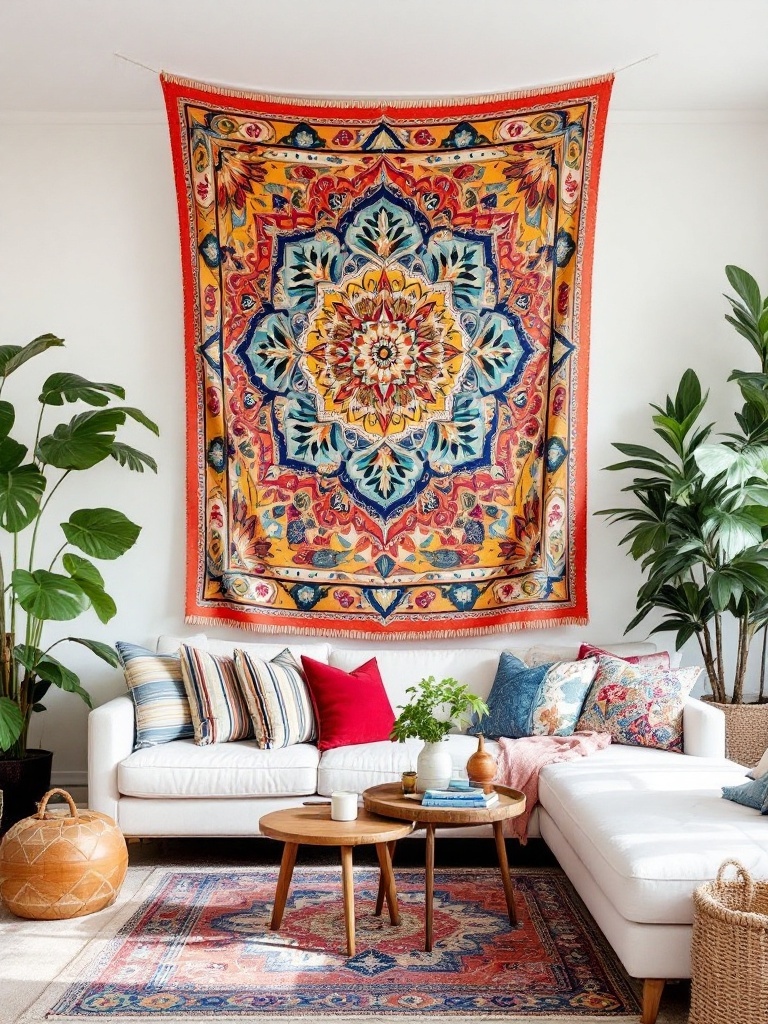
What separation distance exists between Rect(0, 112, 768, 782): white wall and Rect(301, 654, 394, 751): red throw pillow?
737mm

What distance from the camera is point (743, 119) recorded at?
481 centimetres

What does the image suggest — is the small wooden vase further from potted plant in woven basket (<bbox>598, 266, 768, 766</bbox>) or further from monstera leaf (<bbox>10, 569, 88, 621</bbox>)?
monstera leaf (<bbox>10, 569, 88, 621</bbox>)

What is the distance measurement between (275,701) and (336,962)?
1319mm

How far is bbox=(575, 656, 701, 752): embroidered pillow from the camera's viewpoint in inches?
157

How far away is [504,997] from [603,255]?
3.29m

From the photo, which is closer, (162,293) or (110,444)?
(110,444)

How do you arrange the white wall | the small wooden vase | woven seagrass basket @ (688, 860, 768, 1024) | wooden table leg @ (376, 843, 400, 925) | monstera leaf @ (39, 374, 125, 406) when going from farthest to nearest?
1. the white wall
2. monstera leaf @ (39, 374, 125, 406)
3. the small wooden vase
4. wooden table leg @ (376, 843, 400, 925)
5. woven seagrass basket @ (688, 860, 768, 1024)

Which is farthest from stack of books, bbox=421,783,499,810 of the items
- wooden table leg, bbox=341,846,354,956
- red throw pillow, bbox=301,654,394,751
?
red throw pillow, bbox=301,654,394,751

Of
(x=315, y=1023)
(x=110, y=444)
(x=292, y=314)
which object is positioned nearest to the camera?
(x=315, y=1023)

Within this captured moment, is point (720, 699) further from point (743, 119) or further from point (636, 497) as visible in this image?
point (743, 119)

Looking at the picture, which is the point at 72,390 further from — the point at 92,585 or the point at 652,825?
the point at 652,825

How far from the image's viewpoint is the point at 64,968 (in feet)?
9.16

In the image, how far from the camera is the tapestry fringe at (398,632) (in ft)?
15.2

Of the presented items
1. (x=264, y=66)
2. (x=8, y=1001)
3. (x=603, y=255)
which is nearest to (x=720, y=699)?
(x=603, y=255)
